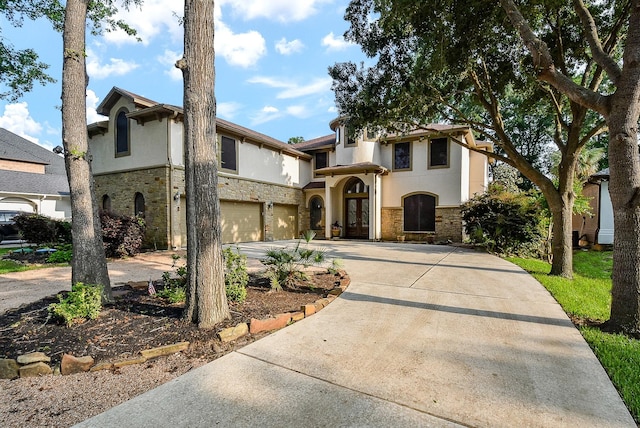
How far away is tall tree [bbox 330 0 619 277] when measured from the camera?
6.95 meters

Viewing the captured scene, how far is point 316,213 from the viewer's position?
60.5 feet

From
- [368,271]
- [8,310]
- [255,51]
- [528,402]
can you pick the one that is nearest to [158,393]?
[528,402]

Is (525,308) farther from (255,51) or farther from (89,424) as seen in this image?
(255,51)

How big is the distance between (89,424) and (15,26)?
13.9 meters

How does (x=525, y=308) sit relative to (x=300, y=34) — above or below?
below

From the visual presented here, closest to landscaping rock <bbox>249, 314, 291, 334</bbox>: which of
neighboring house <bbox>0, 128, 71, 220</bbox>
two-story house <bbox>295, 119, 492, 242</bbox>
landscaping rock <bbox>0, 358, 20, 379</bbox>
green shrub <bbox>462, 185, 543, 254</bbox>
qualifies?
landscaping rock <bbox>0, 358, 20, 379</bbox>

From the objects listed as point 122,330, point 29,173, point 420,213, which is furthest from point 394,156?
point 29,173

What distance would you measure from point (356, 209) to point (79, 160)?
47.4ft

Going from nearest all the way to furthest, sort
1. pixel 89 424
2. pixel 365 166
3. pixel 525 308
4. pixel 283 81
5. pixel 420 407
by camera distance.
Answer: pixel 89 424
pixel 420 407
pixel 525 308
pixel 283 81
pixel 365 166

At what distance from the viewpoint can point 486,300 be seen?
4832 mm

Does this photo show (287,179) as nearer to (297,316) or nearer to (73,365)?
(297,316)

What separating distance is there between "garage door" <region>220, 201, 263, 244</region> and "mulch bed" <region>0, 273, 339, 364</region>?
9649mm

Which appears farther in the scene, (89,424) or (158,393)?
(158,393)

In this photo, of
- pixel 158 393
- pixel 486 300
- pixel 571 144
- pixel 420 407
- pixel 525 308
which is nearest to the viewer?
pixel 420 407
